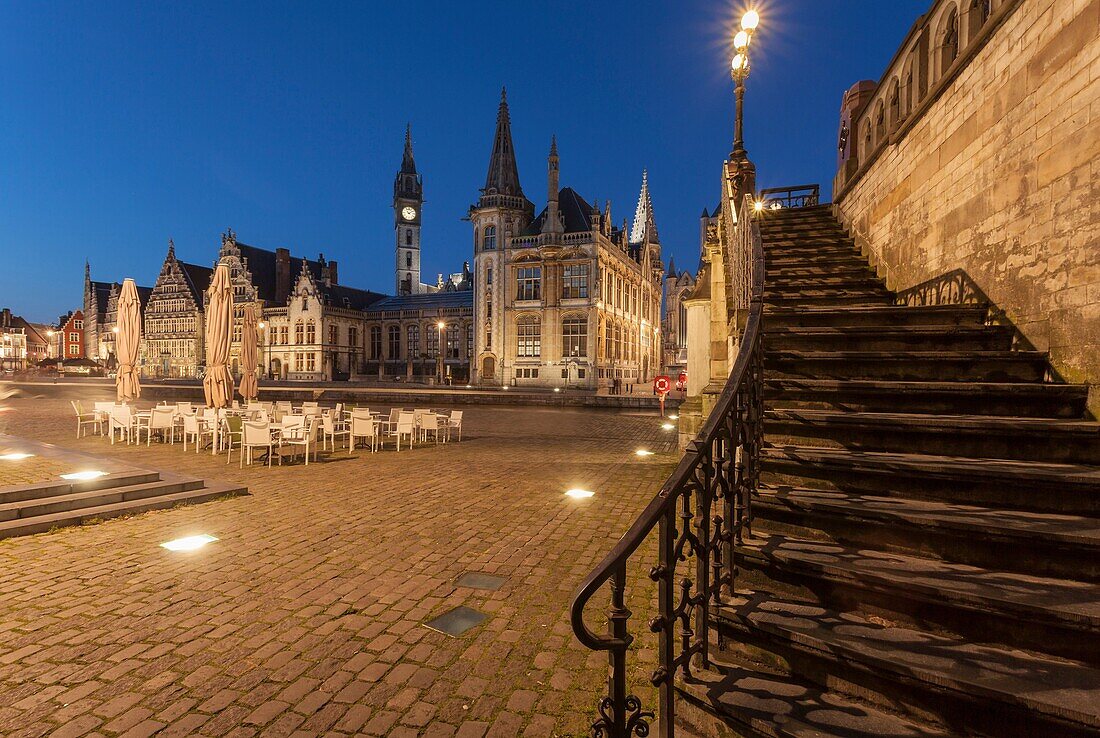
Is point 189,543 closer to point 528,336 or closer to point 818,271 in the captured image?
point 818,271

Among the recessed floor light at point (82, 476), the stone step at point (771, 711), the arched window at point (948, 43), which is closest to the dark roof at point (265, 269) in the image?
the recessed floor light at point (82, 476)

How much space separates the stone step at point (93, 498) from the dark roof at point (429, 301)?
160 feet

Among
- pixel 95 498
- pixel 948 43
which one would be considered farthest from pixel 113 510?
pixel 948 43

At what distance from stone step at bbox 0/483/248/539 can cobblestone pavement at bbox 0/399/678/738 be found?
0.71 ft

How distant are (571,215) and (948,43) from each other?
41.3 m

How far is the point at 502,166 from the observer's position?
47.5 m

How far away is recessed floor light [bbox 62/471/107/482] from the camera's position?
640 centimetres

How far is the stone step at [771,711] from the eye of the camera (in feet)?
6.40

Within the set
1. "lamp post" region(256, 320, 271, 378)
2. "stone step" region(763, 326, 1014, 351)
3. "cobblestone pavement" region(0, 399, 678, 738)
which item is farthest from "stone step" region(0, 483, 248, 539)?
"lamp post" region(256, 320, 271, 378)

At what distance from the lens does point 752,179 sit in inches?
343

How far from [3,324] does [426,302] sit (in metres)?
92.2

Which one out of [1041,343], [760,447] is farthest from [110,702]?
[1041,343]

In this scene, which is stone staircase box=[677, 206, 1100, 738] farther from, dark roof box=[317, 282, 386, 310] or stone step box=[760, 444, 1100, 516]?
dark roof box=[317, 282, 386, 310]

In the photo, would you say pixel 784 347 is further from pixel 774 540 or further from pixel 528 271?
pixel 528 271
